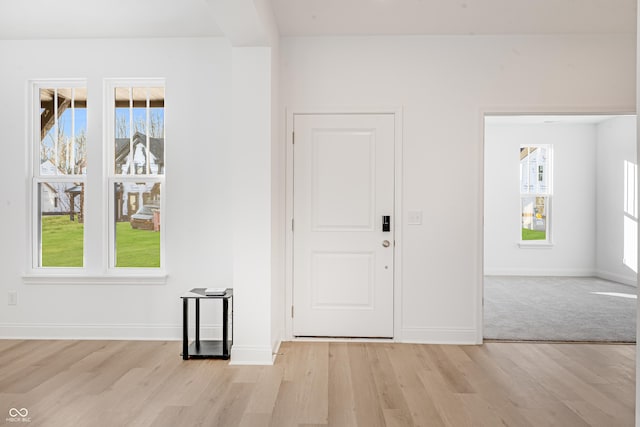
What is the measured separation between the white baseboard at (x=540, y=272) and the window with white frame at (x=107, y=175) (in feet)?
20.1

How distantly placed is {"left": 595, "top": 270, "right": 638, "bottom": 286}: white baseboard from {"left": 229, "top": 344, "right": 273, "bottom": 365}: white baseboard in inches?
246

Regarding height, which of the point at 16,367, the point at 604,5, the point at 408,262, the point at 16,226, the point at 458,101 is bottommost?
the point at 16,367

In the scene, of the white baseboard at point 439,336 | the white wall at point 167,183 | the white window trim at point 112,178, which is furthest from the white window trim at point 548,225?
the white window trim at point 112,178

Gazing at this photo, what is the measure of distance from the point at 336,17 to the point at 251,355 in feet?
9.29

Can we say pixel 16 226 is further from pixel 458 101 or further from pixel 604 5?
pixel 604 5

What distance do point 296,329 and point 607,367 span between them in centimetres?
252

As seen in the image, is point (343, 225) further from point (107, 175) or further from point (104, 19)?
point (104, 19)

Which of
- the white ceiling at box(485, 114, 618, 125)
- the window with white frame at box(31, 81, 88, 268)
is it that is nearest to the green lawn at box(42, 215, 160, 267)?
the window with white frame at box(31, 81, 88, 268)

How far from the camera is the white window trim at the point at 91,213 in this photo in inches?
160

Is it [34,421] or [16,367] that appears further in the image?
[16,367]

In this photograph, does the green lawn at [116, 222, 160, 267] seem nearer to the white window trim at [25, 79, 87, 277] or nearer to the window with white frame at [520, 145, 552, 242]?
the white window trim at [25, 79, 87, 277]

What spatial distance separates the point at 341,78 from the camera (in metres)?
4.00

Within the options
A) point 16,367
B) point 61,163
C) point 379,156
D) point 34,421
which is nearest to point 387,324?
point 379,156

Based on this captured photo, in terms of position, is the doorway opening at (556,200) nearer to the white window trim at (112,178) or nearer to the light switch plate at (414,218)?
the light switch plate at (414,218)
